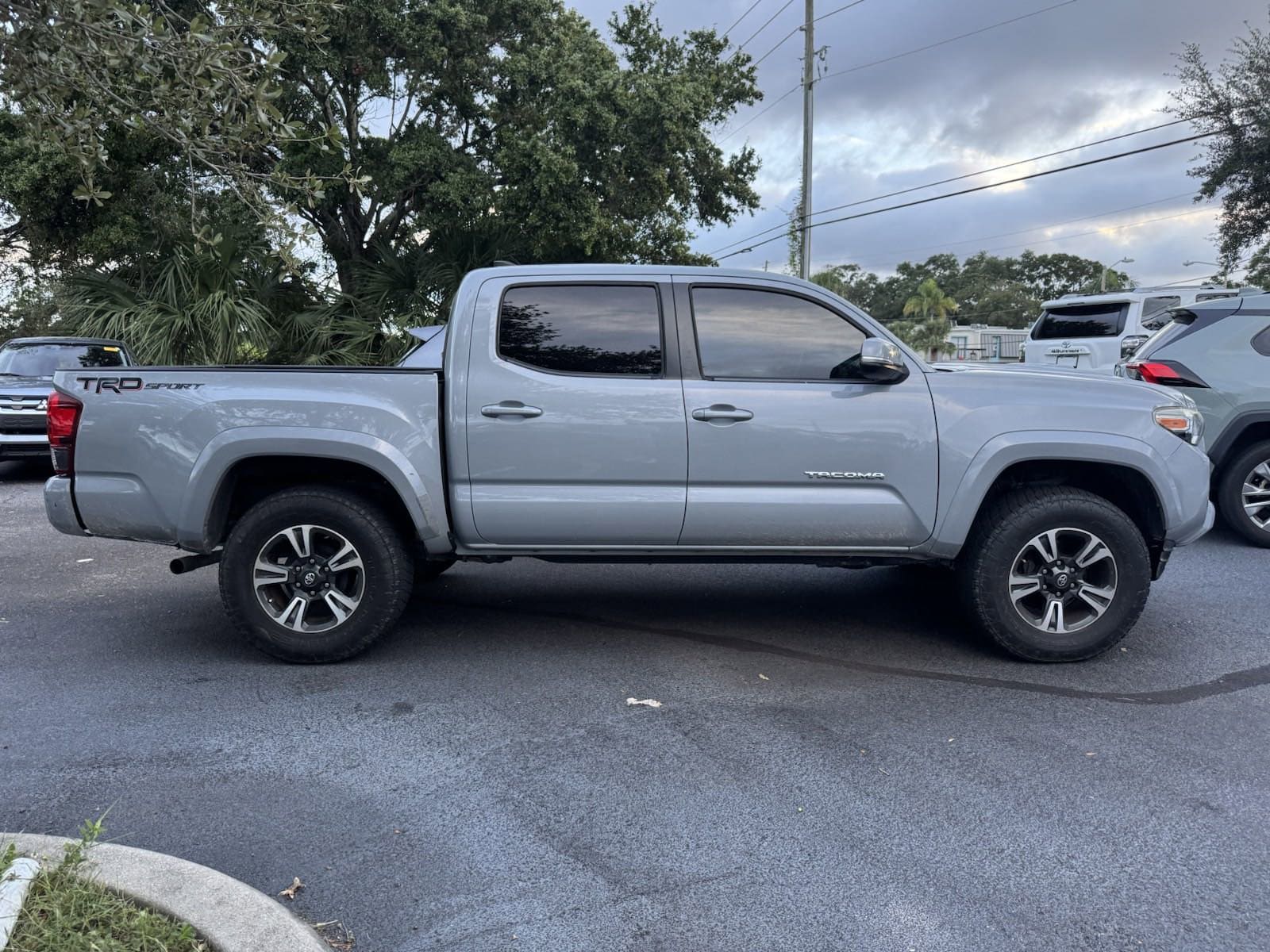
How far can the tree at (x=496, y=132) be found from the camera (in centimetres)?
1686

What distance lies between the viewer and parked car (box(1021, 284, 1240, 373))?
12469mm

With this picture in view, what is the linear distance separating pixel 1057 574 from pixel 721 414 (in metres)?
1.91

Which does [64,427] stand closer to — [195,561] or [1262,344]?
[195,561]

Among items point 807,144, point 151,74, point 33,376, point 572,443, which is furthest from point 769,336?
point 807,144

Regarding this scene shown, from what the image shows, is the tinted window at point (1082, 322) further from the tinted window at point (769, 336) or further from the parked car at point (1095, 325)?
the tinted window at point (769, 336)

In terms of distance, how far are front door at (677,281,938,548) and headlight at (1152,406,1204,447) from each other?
1201 mm

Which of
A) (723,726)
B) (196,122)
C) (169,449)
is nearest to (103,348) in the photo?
(169,449)

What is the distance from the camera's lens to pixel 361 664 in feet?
16.1

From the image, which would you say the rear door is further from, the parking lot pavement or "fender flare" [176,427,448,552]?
the parking lot pavement

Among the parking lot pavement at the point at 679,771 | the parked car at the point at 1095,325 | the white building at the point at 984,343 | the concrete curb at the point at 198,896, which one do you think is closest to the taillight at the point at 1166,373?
the parking lot pavement at the point at 679,771

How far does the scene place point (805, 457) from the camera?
4746mm

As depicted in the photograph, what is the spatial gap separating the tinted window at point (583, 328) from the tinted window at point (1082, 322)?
10.0 m

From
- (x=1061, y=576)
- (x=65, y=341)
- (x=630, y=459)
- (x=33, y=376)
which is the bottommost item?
(x=1061, y=576)

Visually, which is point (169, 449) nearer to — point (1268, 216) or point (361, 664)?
point (361, 664)
